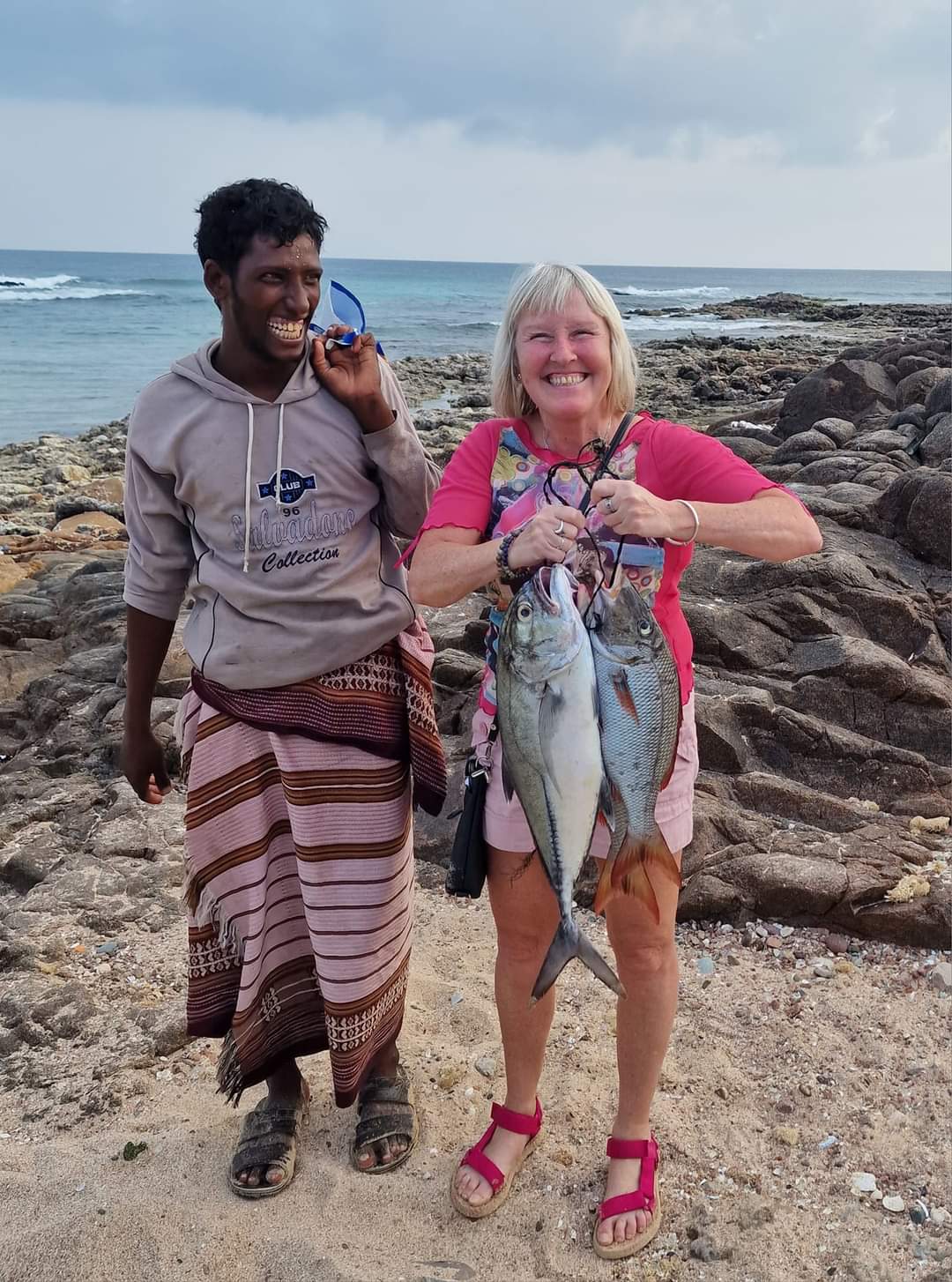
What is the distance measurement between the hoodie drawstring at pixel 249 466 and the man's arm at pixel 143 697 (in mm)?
403

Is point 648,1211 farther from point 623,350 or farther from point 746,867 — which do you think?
point 623,350

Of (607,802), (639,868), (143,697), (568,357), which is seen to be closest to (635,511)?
(568,357)

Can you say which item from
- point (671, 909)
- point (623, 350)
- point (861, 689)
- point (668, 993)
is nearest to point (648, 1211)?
point (668, 993)

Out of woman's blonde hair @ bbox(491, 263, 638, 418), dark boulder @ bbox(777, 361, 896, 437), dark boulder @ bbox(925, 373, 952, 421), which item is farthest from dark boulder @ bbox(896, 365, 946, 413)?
woman's blonde hair @ bbox(491, 263, 638, 418)

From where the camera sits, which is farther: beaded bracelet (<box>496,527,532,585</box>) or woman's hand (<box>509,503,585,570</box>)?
beaded bracelet (<box>496,527,532,585</box>)

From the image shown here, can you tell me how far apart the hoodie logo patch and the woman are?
0.34 meters

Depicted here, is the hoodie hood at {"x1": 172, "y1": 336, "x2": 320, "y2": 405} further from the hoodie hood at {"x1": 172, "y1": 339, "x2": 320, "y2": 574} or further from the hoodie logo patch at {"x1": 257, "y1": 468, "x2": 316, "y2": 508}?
the hoodie logo patch at {"x1": 257, "y1": 468, "x2": 316, "y2": 508}

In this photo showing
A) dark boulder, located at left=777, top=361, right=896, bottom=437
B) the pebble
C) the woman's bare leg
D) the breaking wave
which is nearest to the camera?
the woman's bare leg

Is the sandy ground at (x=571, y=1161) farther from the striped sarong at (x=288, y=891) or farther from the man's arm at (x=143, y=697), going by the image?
the man's arm at (x=143, y=697)

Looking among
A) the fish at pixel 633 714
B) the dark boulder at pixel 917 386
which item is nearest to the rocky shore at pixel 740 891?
the fish at pixel 633 714

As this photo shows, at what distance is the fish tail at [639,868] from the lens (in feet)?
6.99

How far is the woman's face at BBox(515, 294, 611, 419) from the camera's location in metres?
Answer: 2.31

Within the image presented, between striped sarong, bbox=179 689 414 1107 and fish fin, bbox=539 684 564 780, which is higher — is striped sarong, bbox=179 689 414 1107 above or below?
below

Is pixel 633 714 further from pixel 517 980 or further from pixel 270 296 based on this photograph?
pixel 270 296
